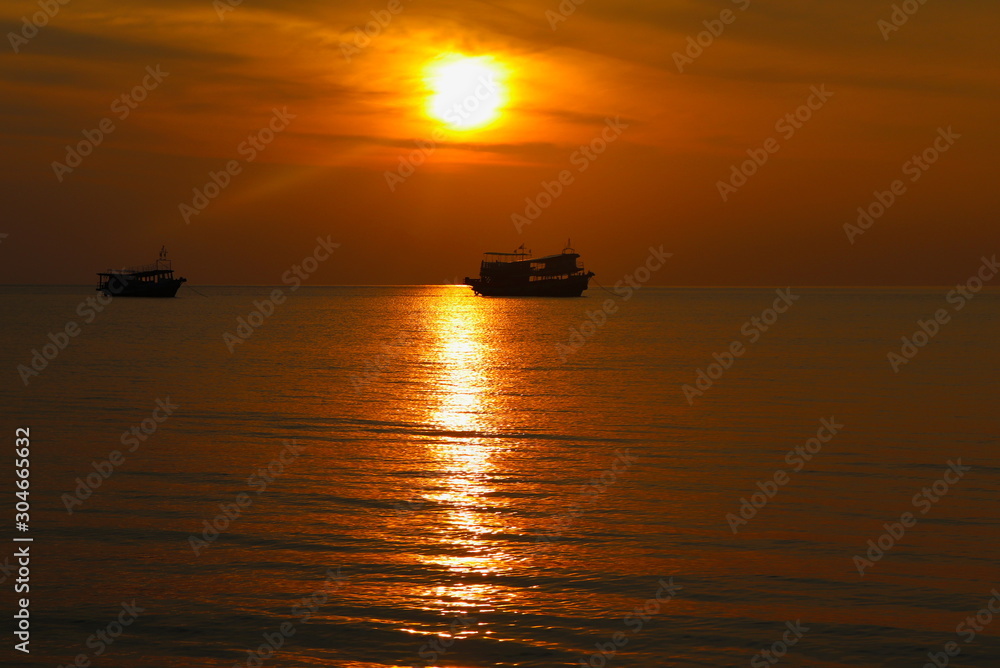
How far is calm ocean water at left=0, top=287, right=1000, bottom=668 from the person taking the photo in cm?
1059

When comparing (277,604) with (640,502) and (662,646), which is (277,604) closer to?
(662,646)

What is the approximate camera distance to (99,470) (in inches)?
773

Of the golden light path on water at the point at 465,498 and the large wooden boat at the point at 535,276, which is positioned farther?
the large wooden boat at the point at 535,276

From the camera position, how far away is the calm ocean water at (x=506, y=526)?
10586 millimetres

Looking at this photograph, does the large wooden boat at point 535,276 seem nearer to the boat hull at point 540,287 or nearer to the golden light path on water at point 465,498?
the boat hull at point 540,287

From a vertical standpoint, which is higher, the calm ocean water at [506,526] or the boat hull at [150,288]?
the boat hull at [150,288]

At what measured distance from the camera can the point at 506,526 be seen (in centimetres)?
1535

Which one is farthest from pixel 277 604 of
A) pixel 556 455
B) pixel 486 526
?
pixel 556 455

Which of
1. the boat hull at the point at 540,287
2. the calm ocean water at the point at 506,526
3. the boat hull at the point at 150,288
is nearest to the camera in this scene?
the calm ocean water at the point at 506,526

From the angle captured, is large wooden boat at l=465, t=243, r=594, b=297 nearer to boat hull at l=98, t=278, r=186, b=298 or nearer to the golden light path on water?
boat hull at l=98, t=278, r=186, b=298

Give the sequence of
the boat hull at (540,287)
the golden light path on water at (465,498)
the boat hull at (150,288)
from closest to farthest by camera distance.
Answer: the golden light path on water at (465,498) < the boat hull at (150,288) < the boat hull at (540,287)

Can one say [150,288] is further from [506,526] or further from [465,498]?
[506,526]

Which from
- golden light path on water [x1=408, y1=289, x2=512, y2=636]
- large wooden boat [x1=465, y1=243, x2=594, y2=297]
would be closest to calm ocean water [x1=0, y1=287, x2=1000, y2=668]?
golden light path on water [x1=408, y1=289, x2=512, y2=636]

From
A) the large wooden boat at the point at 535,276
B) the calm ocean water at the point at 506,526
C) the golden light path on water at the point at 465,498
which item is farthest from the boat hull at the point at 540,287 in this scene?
the calm ocean water at the point at 506,526
